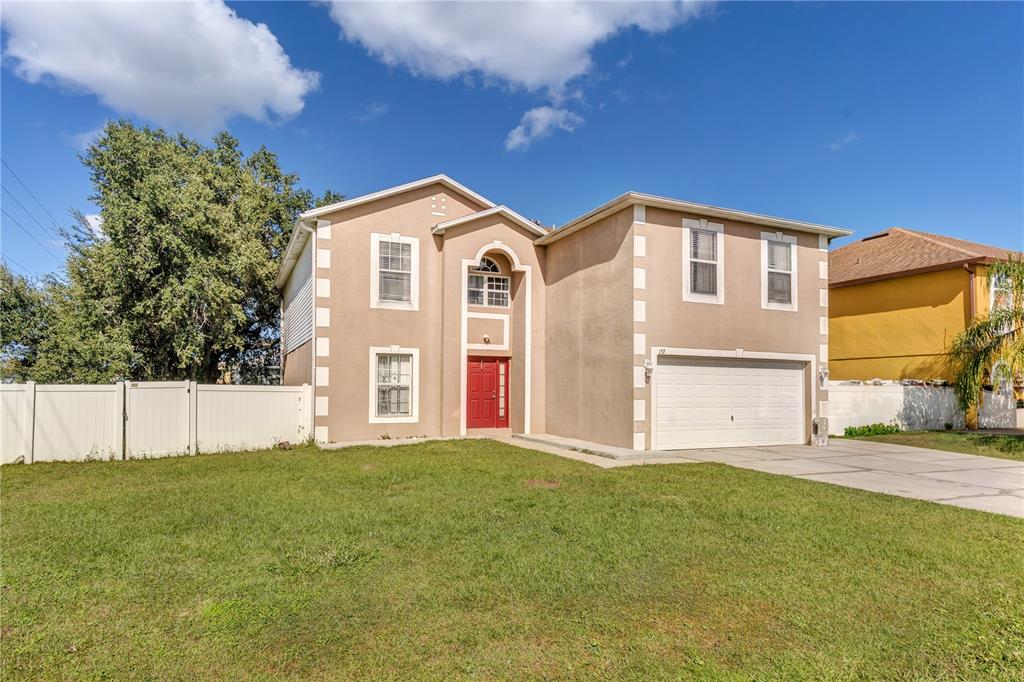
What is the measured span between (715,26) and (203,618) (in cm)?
1479

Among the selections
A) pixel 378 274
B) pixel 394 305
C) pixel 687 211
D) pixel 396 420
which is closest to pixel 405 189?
pixel 378 274

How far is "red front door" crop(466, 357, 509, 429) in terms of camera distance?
14875mm

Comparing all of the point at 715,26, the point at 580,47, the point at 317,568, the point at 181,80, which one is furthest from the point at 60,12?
the point at 715,26

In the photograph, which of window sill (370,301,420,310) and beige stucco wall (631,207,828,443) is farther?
window sill (370,301,420,310)

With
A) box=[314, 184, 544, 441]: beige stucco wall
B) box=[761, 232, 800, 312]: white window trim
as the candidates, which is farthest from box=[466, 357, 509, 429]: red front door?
box=[761, 232, 800, 312]: white window trim

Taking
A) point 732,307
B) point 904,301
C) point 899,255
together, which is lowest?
point 732,307

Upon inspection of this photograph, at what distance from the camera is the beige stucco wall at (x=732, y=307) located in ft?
38.9

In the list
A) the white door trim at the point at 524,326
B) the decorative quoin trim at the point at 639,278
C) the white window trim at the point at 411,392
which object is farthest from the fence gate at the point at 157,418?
the decorative quoin trim at the point at 639,278

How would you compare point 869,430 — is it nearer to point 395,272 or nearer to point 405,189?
point 395,272

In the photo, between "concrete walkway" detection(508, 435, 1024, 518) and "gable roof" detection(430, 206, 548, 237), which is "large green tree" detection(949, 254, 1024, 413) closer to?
"concrete walkway" detection(508, 435, 1024, 518)

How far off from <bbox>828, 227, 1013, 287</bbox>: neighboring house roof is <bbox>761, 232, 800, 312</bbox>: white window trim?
7.19m

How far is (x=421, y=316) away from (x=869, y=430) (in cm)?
1278

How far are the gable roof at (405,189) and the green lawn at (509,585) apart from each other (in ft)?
24.5

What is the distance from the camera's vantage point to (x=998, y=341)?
547 inches
